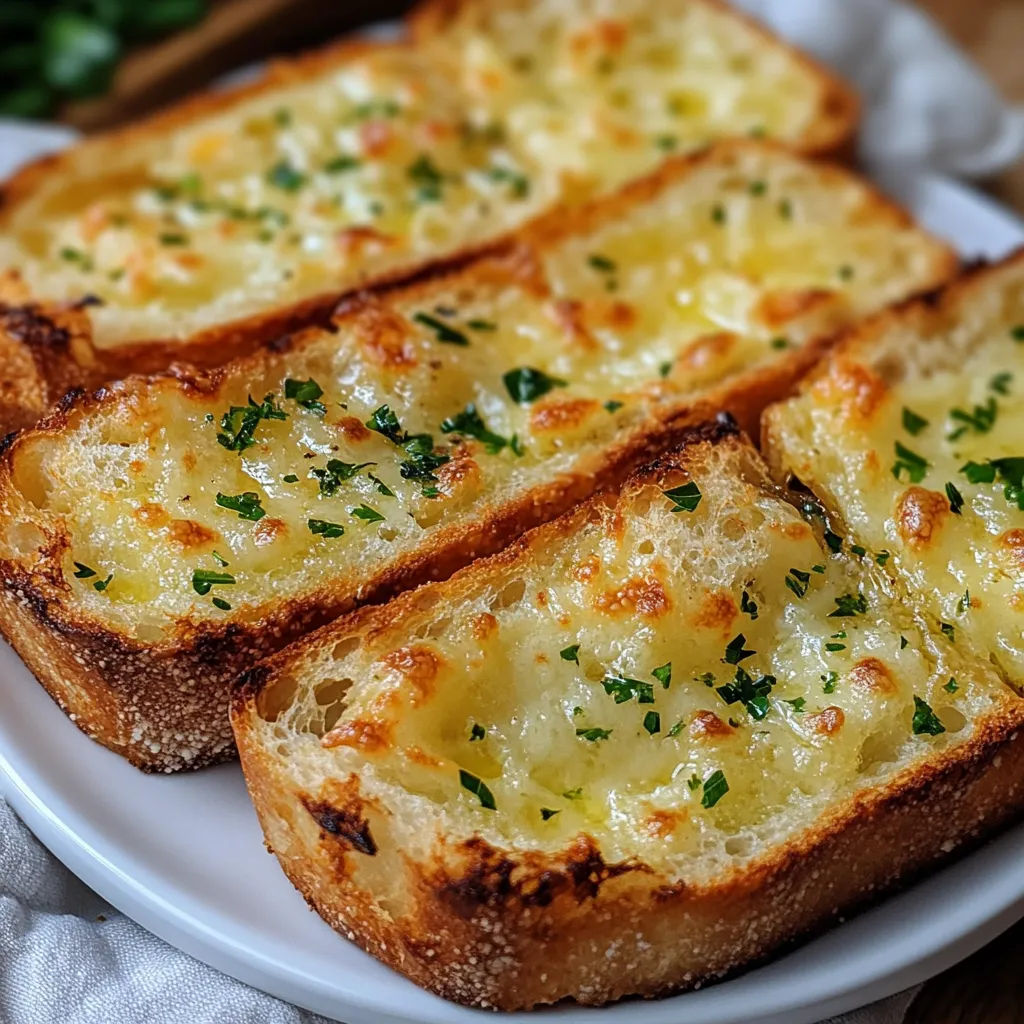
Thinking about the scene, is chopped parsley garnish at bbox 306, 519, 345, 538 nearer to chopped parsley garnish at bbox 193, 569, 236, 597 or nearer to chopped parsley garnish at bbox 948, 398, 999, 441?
chopped parsley garnish at bbox 193, 569, 236, 597

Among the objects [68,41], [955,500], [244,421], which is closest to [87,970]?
[244,421]

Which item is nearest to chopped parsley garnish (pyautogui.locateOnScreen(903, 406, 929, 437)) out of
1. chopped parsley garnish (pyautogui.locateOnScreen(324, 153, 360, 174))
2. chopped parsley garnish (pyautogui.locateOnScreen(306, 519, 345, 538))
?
chopped parsley garnish (pyautogui.locateOnScreen(306, 519, 345, 538))

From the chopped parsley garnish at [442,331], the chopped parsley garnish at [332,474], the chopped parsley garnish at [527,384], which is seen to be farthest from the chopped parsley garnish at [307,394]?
the chopped parsley garnish at [527,384]

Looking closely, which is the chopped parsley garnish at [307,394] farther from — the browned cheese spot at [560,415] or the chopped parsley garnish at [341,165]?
the chopped parsley garnish at [341,165]

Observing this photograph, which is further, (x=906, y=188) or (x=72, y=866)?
(x=906, y=188)

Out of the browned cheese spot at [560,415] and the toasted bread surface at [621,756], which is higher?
the browned cheese spot at [560,415]

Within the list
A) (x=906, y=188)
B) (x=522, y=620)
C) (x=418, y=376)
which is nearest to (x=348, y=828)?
(x=522, y=620)

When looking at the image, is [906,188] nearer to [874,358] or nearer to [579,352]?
[874,358]
